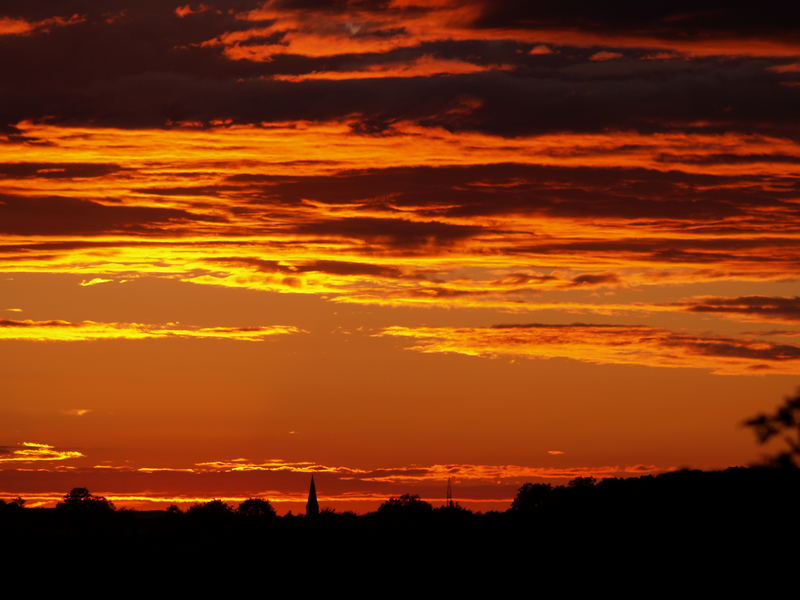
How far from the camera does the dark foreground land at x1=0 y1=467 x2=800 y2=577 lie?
89.5 metres

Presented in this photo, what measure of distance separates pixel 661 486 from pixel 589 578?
67.7 ft

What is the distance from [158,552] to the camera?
127750 mm

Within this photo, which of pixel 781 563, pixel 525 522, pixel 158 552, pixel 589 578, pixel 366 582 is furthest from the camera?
pixel 158 552

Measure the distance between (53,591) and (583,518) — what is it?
41.7 metres

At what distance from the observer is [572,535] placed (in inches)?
4107

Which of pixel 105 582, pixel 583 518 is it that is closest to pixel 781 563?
pixel 583 518

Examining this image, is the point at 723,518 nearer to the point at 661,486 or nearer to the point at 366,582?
the point at 661,486

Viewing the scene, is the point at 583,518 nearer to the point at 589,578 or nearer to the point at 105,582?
the point at 589,578

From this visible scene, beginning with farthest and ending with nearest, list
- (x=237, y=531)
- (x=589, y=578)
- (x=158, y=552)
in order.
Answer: (x=237, y=531) → (x=158, y=552) → (x=589, y=578)

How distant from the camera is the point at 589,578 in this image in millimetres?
93125

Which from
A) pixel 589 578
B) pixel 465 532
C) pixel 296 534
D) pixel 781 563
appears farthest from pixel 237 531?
pixel 781 563

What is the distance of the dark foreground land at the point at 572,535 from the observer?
89.5 meters

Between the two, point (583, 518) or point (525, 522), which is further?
point (525, 522)

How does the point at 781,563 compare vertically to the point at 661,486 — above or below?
below
